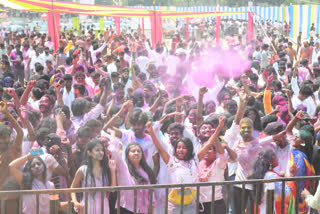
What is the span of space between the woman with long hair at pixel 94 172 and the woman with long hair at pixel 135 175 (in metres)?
0.08

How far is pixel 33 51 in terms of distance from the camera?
1166 centimetres

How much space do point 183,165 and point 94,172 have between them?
748mm

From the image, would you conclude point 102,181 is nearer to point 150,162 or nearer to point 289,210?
point 150,162

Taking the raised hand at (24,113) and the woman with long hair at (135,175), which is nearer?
the woman with long hair at (135,175)

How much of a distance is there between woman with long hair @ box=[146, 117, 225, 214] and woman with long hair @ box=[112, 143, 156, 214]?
19 centimetres

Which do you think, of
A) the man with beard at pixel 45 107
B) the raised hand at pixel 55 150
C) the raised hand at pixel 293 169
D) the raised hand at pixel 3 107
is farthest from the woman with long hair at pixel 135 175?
the man with beard at pixel 45 107

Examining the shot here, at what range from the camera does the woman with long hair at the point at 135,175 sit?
3953 millimetres

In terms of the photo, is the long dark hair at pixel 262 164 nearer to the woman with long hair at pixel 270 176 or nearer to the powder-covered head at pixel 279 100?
the woman with long hair at pixel 270 176

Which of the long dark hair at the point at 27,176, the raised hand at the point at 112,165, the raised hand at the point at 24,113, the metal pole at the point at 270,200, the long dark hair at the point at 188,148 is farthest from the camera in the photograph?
the raised hand at the point at 24,113

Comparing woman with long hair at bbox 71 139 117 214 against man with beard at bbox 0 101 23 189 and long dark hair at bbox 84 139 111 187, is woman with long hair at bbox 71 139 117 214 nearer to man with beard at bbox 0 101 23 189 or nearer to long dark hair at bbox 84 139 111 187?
long dark hair at bbox 84 139 111 187

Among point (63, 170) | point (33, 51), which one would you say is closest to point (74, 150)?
point (63, 170)

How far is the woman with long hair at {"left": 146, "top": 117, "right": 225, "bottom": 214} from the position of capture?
13.0ft

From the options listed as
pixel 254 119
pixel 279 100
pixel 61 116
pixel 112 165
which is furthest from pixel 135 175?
pixel 279 100

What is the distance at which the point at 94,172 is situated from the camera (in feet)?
12.7
